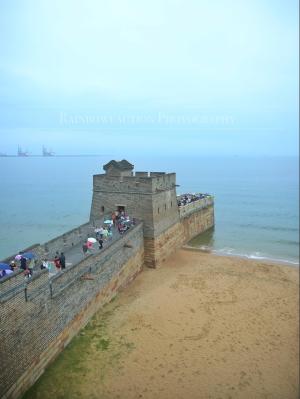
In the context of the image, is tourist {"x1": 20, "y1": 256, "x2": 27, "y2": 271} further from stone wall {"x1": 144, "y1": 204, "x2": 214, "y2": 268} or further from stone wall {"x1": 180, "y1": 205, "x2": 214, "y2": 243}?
stone wall {"x1": 180, "y1": 205, "x2": 214, "y2": 243}

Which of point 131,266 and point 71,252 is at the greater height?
point 71,252

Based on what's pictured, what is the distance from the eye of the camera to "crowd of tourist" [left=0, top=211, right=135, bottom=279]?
42.7ft

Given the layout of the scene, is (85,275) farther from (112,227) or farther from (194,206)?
(194,206)

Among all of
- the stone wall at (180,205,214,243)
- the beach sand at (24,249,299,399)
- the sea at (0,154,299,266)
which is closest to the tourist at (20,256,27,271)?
the beach sand at (24,249,299,399)

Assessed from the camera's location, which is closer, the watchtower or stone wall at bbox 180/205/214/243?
the watchtower

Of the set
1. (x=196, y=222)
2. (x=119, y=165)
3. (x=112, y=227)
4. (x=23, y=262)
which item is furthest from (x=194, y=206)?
(x=23, y=262)

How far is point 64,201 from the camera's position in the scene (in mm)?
54812

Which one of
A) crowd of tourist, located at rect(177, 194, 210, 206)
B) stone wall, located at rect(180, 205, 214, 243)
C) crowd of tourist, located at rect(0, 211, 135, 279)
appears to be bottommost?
stone wall, located at rect(180, 205, 214, 243)

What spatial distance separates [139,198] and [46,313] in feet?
36.3

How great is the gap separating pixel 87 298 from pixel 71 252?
135 inches

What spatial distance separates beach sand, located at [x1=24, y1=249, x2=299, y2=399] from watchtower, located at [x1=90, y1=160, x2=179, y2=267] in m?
2.67

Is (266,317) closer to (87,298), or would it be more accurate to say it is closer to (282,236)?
(87,298)

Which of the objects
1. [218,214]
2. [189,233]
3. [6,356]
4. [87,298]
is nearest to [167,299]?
[87,298]

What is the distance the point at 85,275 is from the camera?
46.0 ft
